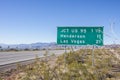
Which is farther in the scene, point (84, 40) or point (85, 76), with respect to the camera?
point (84, 40)

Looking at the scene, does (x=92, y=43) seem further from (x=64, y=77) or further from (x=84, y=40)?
(x=64, y=77)

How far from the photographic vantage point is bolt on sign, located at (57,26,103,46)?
22.8m

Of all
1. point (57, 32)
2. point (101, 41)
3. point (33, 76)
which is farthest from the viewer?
point (57, 32)

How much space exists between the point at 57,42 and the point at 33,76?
10966 millimetres

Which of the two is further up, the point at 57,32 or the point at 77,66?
the point at 57,32

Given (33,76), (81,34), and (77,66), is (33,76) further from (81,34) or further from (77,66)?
(81,34)

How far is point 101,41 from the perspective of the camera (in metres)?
22.5

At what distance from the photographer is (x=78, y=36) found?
23.8 meters

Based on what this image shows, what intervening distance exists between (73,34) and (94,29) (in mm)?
1979

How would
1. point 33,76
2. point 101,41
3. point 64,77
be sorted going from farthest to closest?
point 101,41 < point 33,76 < point 64,77

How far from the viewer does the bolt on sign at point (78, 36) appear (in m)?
22.8

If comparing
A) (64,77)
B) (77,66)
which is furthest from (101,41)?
(64,77)

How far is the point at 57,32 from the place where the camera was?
2395cm

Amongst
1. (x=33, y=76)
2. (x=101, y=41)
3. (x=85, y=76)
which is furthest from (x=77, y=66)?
(x=101, y=41)
